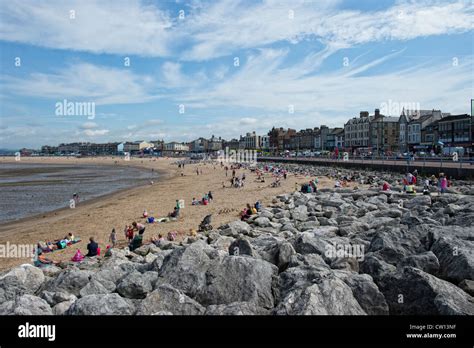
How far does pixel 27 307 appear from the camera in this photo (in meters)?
5.79

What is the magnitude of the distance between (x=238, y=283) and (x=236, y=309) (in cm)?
82

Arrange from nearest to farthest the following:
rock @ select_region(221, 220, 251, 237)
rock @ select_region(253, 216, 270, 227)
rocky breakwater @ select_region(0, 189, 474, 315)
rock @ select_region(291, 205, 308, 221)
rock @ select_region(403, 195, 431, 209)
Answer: rocky breakwater @ select_region(0, 189, 474, 315)
rock @ select_region(221, 220, 251, 237)
rock @ select_region(253, 216, 270, 227)
rock @ select_region(291, 205, 308, 221)
rock @ select_region(403, 195, 431, 209)

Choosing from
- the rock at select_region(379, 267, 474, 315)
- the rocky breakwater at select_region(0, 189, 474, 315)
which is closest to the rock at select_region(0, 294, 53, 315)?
the rocky breakwater at select_region(0, 189, 474, 315)

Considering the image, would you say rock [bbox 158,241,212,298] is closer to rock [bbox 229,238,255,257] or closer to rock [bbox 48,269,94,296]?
rock [bbox 229,238,255,257]

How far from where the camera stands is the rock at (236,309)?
532 cm

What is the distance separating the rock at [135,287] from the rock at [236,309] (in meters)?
1.64

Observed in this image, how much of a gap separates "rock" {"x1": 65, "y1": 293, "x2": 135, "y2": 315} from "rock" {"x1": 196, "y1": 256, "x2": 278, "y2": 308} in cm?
119

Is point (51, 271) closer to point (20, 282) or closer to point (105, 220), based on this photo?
point (20, 282)

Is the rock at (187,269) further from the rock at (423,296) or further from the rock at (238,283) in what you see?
the rock at (423,296)

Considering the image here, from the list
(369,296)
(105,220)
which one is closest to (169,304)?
(369,296)

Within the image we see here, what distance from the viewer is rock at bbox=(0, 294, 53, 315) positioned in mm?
5648

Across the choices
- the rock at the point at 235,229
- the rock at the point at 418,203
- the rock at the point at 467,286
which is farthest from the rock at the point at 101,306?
the rock at the point at 418,203
